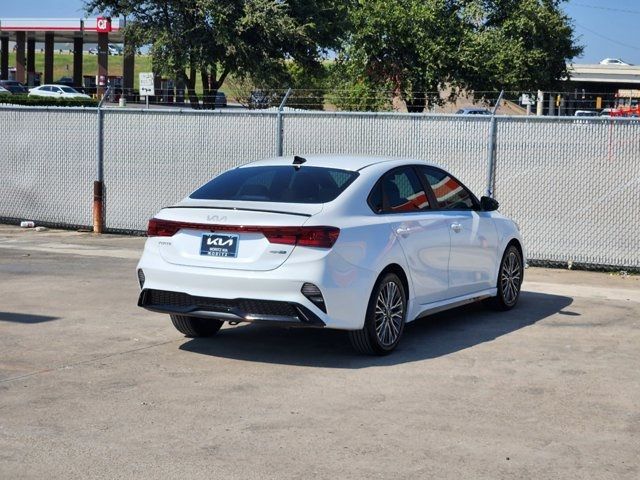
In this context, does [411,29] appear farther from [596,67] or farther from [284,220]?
[596,67]

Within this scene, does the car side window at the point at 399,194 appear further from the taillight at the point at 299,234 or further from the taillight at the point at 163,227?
the taillight at the point at 163,227

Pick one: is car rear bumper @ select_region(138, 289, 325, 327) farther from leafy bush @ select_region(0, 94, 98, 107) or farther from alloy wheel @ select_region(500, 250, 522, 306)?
leafy bush @ select_region(0, 94, 98, 107)

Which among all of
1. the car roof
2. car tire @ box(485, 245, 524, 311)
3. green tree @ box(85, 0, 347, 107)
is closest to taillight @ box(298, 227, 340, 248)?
the car roof

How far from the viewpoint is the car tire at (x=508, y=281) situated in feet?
34.1

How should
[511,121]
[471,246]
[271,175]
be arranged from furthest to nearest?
[511,121] → [471,246] → [271,175]

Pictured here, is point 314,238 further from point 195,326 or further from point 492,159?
point 492,159

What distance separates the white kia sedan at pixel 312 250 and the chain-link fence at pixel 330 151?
474 centimetres

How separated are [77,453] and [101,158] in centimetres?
1184

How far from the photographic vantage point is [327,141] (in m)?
15.2

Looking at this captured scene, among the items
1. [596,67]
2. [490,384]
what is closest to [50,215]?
[490,384]

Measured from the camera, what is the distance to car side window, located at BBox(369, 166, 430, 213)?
840 centimetres

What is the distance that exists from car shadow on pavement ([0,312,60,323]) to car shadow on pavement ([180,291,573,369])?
64.2 inches

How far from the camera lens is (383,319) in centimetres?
814

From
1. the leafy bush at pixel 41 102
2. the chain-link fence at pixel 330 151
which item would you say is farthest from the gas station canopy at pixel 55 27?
the chain-link fence at pixel 330 151
